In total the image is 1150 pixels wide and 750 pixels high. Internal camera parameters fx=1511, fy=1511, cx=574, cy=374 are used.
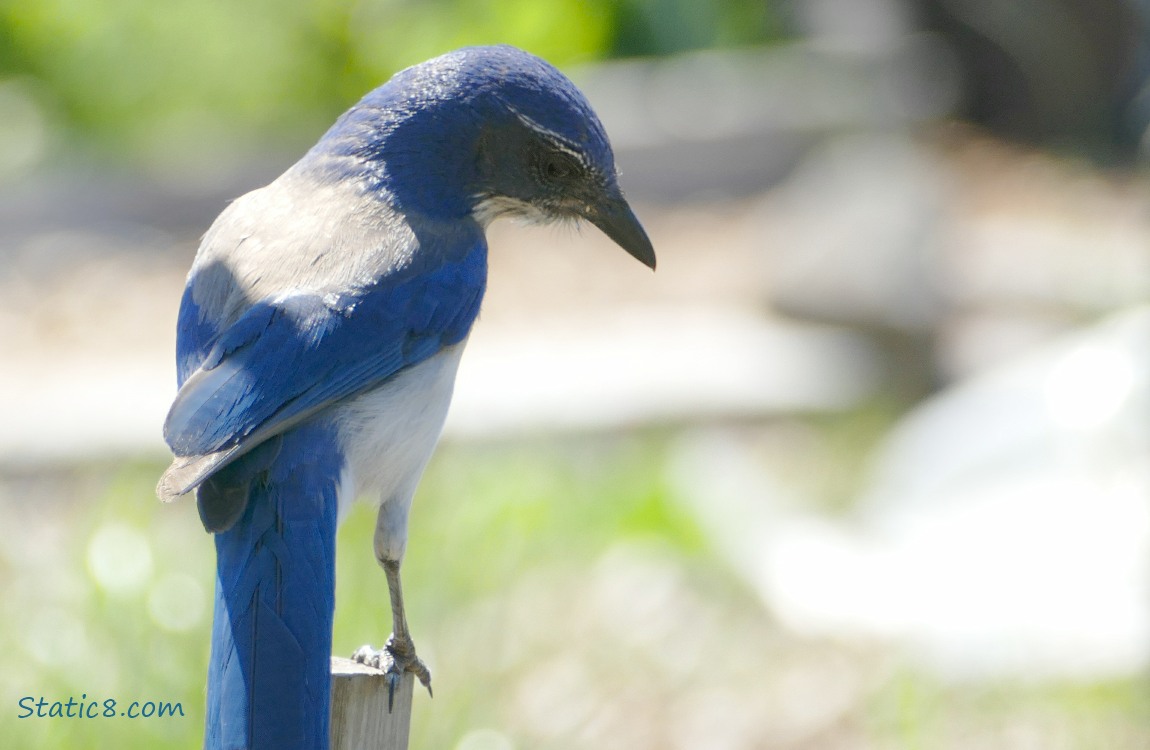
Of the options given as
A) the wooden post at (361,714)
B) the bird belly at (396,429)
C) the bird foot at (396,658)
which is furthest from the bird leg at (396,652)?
the wooden post at (361,714)

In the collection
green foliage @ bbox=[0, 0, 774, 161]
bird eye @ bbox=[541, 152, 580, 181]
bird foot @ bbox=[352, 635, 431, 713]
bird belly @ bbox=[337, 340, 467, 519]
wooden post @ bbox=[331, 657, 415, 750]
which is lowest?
wooden post @ bbox=[331, 657, 415, 750]

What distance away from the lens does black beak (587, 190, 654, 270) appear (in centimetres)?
303

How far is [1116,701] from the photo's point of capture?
450 cm

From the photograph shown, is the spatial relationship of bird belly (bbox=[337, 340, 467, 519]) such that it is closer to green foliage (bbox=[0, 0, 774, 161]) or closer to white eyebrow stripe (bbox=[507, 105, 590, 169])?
white eyebrow stripe (bbox=[507, 105, 590, 169])

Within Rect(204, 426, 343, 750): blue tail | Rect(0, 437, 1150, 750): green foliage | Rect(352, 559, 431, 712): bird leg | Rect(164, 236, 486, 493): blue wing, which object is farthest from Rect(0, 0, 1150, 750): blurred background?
Rect(204, 426, 343, 750): blue tail

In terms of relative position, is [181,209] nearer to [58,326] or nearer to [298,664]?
[58,326]

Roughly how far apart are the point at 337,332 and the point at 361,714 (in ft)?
2.12

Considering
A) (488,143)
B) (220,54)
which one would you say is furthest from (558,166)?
(220,54)

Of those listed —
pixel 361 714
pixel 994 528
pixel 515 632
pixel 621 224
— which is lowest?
pixel 361 714

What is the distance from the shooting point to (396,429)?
276 cm

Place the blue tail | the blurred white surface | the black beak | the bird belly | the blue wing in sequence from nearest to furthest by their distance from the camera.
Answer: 1. the blue tail
2. the blue wing
3. the bird belly
4. the black beak
5. the blurred white surface

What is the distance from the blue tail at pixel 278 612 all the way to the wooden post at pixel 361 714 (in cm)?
19

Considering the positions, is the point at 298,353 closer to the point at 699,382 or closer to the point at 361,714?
the point at 361,714

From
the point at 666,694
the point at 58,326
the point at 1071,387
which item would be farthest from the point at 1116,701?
the point at 58,326
